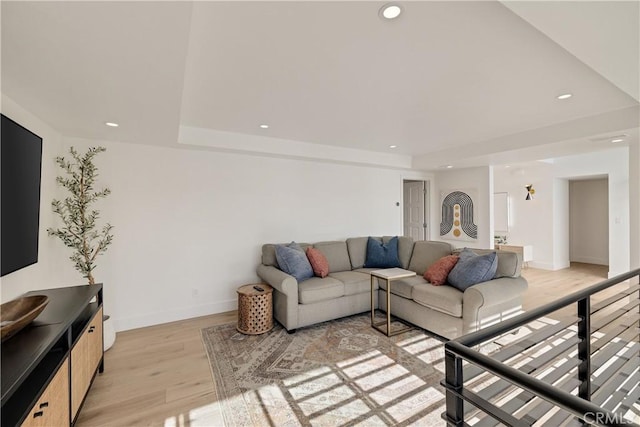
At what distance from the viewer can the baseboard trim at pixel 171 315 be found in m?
3.42

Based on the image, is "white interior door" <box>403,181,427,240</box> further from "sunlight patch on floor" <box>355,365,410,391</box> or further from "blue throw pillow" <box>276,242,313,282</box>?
"sunlight patch on floor" <box>355,365,410,391</box>

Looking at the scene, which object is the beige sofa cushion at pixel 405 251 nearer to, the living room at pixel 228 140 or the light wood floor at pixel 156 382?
the living room at pixel 228 140

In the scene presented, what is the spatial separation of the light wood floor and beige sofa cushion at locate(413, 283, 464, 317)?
231 cm

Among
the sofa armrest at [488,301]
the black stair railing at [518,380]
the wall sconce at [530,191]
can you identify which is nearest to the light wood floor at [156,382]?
the black stair railing at [518,380]

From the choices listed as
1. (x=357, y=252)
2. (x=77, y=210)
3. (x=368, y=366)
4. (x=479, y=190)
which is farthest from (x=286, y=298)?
(x=479, y=190)

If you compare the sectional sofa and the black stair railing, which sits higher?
the black stair railing

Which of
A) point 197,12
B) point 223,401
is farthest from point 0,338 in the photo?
point 197,12

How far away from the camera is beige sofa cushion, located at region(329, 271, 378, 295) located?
12.0ft

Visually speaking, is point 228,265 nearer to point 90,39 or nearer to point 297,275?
point 297,275

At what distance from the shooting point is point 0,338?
138 centimetres

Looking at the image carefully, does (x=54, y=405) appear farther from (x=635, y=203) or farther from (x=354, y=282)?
(x=635, y=203)

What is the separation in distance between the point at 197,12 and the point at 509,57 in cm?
206

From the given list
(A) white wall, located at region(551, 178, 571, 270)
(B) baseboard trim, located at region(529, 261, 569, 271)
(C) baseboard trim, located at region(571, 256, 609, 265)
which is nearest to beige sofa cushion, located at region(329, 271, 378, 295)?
(B) baseboard trim, located at region(529, 261, 569, 271)

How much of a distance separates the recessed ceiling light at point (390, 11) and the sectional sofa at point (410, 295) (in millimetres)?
2572
